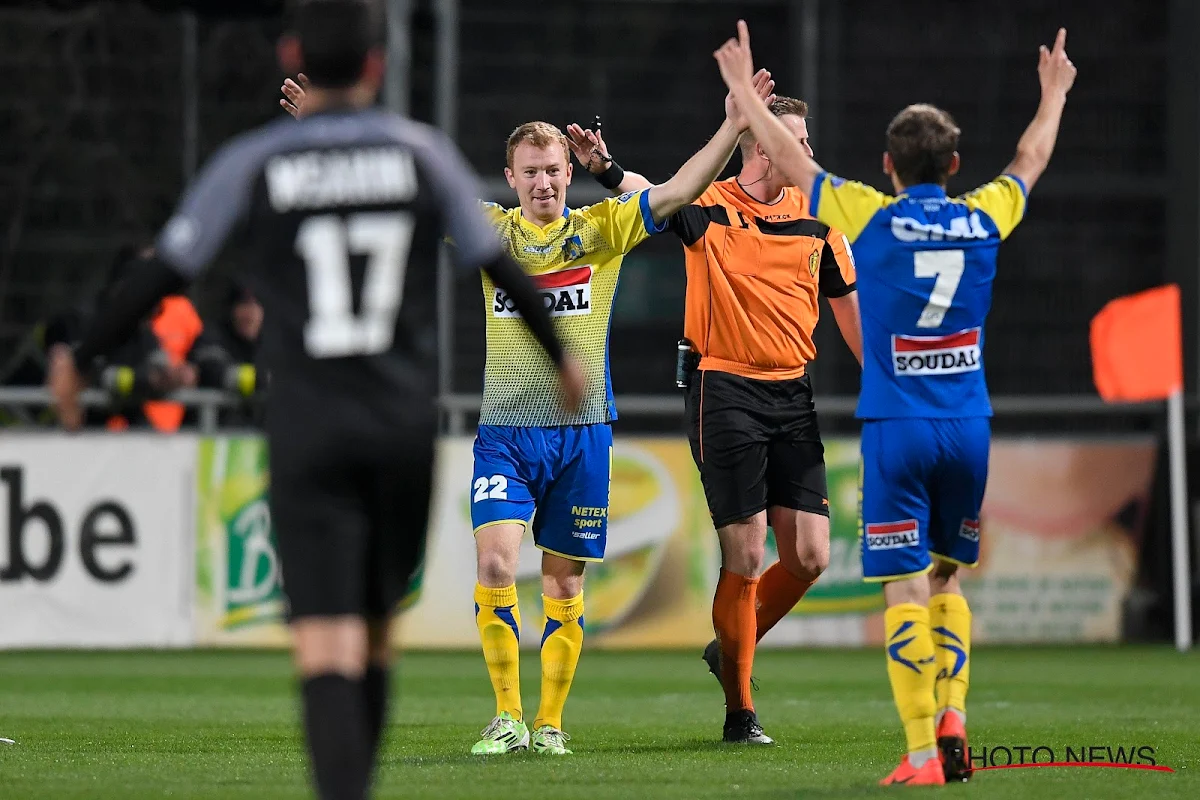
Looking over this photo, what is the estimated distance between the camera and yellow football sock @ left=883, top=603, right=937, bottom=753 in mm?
5570

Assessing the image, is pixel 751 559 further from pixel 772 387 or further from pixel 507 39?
pixel 507 39

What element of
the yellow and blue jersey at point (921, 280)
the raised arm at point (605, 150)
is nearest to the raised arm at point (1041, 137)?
the yellow and blue jersey at point (921, 280)

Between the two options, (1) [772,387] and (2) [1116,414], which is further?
(2) [1116,414]

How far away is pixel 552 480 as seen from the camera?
7.02 m

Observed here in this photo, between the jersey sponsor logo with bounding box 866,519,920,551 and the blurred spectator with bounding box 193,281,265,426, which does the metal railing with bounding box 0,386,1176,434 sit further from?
the jersey sponsor logo with bounding box 866,519,920,551

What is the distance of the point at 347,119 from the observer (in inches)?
167

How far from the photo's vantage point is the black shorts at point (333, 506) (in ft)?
13.5

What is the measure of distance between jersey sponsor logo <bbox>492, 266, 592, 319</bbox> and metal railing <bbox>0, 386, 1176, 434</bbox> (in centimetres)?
647

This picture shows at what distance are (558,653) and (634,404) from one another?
7.18 m

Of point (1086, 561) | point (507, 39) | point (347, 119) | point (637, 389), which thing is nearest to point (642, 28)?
point (507, 39)

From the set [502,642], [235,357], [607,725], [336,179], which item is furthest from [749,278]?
[235,357]

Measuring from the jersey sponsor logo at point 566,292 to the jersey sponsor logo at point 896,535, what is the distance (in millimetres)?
1729

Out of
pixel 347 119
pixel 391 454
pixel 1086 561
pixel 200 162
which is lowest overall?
pixel 1086 561

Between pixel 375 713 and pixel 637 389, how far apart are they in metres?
10.7
